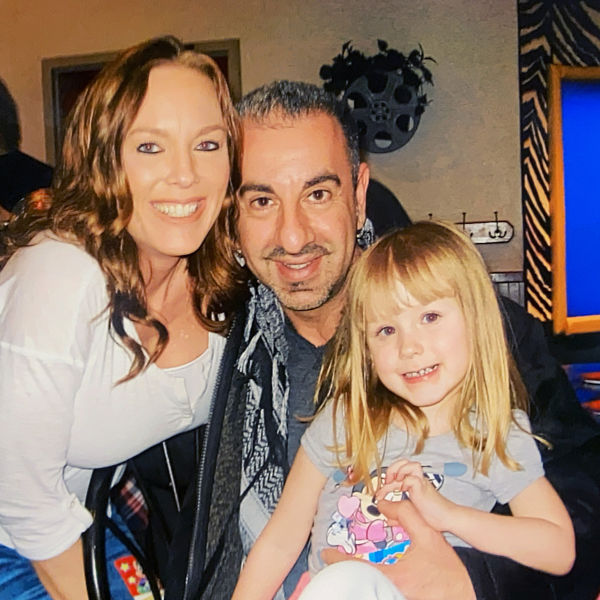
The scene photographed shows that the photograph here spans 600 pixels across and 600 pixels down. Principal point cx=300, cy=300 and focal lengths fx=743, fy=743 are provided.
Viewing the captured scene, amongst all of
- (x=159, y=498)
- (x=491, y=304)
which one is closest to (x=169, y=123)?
(x=491, y=304)

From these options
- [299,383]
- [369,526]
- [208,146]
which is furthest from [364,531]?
[208,146]

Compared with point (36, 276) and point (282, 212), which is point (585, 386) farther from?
point (36, 276)

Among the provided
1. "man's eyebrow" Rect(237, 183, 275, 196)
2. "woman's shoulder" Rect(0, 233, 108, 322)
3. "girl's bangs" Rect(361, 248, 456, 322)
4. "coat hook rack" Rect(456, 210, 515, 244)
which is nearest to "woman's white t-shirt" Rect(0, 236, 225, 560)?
→ "woman's shoulder" Rect(0, 233, 108, 322)

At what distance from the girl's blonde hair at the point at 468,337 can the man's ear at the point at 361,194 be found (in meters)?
0.16

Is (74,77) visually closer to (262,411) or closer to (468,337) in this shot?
(262,411)

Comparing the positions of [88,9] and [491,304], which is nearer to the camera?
[491,304]

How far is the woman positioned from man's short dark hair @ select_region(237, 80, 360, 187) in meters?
0.05

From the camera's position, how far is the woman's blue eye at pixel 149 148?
2.97 ft

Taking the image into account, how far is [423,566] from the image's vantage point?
0.81 metres

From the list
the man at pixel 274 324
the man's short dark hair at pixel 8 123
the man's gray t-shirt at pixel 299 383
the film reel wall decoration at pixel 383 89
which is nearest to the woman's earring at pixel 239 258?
the man at pixel 274 324

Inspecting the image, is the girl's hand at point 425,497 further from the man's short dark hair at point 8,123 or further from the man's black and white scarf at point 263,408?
the man's short dark hair at point 8,123

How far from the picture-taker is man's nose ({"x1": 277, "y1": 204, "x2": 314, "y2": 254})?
98 centimetres

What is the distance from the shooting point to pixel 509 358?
2.91 ft

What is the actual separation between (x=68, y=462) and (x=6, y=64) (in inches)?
22.3
